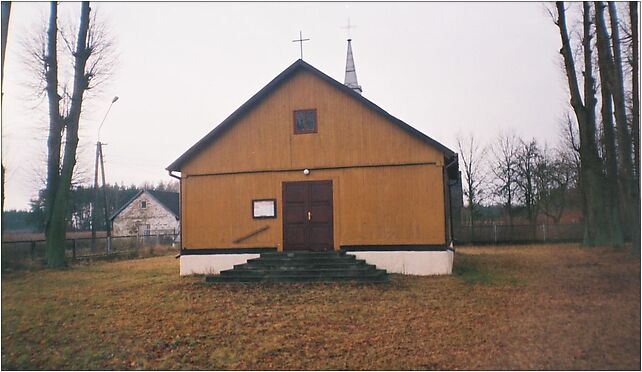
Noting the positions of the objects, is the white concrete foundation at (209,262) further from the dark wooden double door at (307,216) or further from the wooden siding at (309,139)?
the wooden siding at (309,139)

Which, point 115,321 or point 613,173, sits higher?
point 613,173

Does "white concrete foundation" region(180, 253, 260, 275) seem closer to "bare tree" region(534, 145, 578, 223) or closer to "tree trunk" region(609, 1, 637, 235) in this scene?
"bare tree" region(534, 145, 578, 223)

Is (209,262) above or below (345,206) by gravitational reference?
below

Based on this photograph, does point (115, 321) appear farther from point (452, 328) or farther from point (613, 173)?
point (613, 173)

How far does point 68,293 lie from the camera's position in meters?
11.1

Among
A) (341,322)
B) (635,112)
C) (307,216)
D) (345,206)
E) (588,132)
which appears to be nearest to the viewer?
(341,322)

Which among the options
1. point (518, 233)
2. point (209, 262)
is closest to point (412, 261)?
point (209, 262)

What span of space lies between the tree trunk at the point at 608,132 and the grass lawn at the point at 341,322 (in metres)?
0.59

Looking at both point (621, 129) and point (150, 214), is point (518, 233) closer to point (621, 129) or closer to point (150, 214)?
point (621, 129)

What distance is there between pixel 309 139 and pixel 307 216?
6.66 ft

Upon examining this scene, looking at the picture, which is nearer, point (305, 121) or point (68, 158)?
point (68, 158)

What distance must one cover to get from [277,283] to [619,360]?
25.5 ft

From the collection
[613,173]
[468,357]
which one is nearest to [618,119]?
[613,173]

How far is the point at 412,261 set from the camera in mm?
14289
